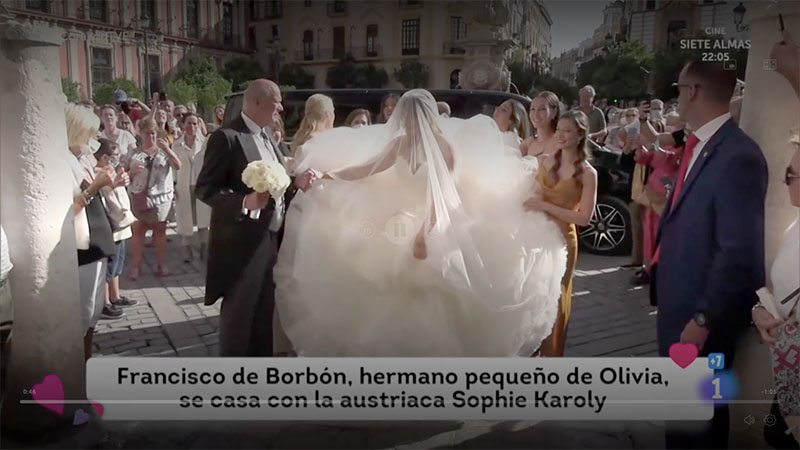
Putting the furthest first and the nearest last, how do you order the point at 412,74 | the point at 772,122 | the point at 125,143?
1. the point at 125,143
2. the point at 412,74
3. the point at 772,122

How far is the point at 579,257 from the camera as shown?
3117 millimetres

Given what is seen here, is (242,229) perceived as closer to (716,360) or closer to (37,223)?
(37,223)

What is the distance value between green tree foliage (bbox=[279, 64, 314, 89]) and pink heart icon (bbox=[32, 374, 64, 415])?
1759 millimetres

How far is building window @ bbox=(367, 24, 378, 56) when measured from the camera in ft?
8.48

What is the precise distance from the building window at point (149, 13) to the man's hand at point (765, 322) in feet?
9.19

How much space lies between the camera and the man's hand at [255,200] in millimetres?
2852

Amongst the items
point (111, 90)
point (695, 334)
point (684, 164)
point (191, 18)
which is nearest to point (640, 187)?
point (684, 164)

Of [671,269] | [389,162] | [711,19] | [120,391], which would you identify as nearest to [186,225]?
[120,391]

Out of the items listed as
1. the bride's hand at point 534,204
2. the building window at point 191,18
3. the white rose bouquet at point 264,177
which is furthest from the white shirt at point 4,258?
the bride's hand at point 534,204

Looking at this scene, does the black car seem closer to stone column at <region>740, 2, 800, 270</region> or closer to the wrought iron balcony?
the wrought iron balcony

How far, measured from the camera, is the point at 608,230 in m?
3.05

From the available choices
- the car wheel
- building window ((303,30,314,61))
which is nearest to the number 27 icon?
the car wheel

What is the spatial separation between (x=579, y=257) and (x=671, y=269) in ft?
1.94

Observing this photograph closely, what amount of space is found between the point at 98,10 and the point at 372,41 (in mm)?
1141
